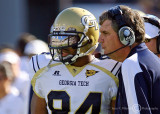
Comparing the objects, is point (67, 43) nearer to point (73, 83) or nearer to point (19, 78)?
point (73, 83)

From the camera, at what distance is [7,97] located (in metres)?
5.46

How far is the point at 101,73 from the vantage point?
3166mm

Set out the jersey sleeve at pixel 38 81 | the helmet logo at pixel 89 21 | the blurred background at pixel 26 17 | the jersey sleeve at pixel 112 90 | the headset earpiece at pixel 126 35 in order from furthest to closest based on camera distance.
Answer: the blurred background at pixel 26 17
the jersey sleeve at pixel 38 81
the helmet logo at pixel 89 21
the jersey sleeve at pixel 112 90
the headset earpiece at pixel 126 35

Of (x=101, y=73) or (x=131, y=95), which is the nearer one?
(x=131, y=95)

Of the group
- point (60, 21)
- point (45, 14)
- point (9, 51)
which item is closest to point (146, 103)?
point (60, 21)

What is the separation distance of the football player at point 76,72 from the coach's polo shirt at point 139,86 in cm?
32

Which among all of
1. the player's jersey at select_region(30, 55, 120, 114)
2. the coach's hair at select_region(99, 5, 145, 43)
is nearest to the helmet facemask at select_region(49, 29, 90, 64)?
the player's jersey at select_region(30, 55, 120, 114)

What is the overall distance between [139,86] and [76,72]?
0.67 m

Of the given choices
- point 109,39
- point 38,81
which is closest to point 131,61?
point 109,39

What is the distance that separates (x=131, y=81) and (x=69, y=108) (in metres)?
0.64

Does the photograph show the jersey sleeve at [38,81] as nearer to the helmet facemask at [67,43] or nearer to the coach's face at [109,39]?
the helmet facemask at [67,43]

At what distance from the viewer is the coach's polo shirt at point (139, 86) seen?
8.91 feet

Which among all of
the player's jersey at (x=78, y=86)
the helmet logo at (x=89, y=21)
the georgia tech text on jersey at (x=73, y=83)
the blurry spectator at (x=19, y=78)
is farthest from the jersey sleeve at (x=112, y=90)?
the blurry spectator at (x=19, y=78)

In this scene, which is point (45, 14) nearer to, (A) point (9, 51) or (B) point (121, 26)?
(A) point (9, 51)
